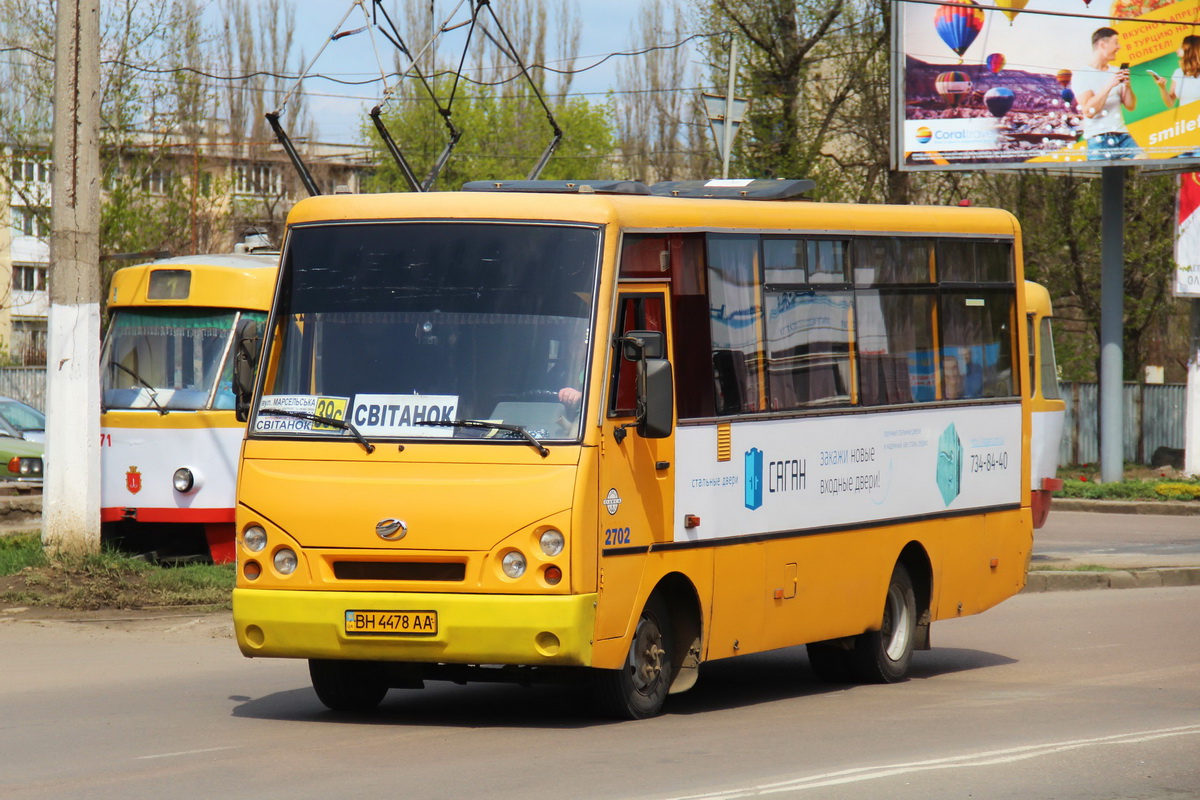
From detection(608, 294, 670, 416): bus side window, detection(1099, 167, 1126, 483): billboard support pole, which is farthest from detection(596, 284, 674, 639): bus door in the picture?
detection(1099, 167, 1126, 483): billboard support pole

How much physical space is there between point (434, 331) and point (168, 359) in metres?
8.53

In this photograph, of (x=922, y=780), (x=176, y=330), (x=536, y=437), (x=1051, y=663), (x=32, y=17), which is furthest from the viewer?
(x=32, y=17)

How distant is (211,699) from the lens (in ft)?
32.7

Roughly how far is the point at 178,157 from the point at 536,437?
2963cm

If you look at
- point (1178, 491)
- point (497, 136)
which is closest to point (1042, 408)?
point (1178, 491)

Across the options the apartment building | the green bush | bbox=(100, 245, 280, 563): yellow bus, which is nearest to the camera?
bbox=(100, 245, 280, 563): yellow bus

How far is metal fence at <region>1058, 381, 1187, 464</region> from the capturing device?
35219 mm

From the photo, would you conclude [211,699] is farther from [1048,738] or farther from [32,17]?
[32,17]

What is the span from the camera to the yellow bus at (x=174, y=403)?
1614 cm

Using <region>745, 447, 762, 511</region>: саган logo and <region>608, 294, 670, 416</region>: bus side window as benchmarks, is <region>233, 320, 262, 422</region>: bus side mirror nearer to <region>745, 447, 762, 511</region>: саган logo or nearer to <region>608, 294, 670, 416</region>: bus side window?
<region>608, 294, 670, 416</region>: bus side window

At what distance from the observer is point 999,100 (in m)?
28.2

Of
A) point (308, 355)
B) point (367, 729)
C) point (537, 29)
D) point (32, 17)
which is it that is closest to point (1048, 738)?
point (367, 729)

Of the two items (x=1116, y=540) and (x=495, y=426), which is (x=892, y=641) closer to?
(x=495, y=426)

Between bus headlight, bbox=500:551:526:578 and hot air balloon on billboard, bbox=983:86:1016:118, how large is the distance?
A: 21.5m
